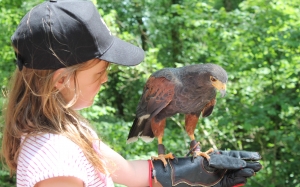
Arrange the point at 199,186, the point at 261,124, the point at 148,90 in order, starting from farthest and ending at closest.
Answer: the point at 261,124, the point at 148,90, the point at 199,186

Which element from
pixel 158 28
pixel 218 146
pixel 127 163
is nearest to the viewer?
pixel 127 163

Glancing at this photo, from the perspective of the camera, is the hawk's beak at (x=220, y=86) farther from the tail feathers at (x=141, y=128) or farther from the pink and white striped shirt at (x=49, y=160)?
the pink and white striped shirt at (x=49, y=160)

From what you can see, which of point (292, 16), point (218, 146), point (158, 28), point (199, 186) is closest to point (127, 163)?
point (199, 186)

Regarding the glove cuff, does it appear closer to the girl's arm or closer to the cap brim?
the girl's arm

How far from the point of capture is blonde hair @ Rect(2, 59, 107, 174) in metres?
1.33

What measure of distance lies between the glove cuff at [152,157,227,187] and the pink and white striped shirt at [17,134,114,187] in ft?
2.36

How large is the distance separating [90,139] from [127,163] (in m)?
0.44

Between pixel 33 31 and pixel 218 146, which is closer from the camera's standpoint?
pixel 33 31

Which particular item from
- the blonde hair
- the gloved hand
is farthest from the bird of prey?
the blonde hair

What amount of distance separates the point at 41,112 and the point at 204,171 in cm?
96

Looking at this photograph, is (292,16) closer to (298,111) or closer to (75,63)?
(298,111)

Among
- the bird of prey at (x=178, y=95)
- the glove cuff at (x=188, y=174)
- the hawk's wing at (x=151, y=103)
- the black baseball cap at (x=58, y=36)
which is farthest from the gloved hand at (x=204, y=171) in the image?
the black baseball cap at (x=58, y=36)

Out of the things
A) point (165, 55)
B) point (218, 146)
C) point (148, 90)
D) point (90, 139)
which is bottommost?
point (218, 146)

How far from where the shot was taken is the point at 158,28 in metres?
6.66
